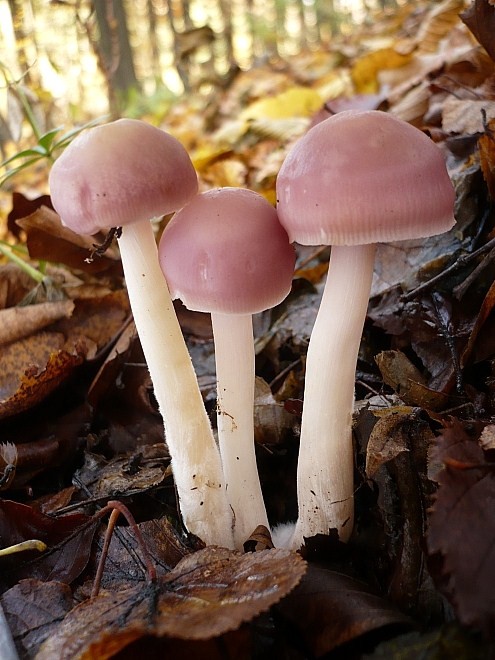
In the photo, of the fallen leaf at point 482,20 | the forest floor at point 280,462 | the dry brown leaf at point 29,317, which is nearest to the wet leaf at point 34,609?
the forest floor at point 280,462

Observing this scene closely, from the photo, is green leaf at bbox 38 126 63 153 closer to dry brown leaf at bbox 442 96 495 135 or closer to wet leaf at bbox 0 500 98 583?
wet leaf at bbox 0 500 98 583

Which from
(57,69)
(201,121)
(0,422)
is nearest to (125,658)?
(0,422)

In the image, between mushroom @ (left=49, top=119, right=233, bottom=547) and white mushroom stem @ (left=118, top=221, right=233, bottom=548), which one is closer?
mushroom @ (left=49, top=119, right=233, bottom=547)

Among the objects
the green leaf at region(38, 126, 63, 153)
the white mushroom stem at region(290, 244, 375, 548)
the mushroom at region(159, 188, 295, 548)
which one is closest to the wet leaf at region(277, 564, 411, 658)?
the white mushroom stem at region(290, 244, 375, 548)

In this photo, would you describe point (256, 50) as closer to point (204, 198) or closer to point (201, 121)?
point (201, 121)

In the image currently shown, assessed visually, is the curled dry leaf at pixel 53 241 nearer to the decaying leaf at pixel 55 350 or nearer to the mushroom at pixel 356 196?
the decaying leaf at pixel 55 350

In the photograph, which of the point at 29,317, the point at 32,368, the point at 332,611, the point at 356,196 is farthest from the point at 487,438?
the point at 29,317
